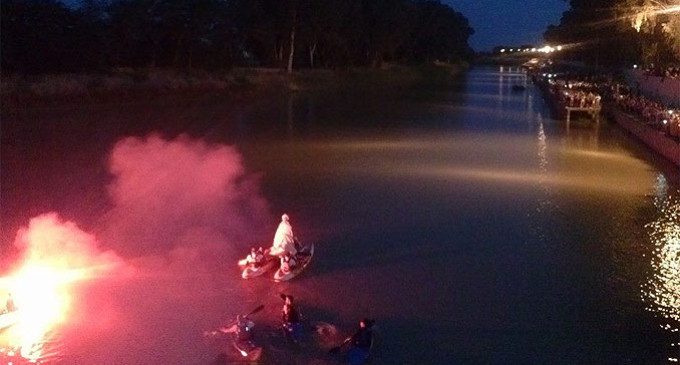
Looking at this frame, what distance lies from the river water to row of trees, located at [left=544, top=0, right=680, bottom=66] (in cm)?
428

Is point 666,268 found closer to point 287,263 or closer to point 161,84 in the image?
point 287,263

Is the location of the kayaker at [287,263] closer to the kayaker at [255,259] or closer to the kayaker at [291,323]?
the kayaker at [255,259]

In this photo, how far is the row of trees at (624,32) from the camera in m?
28.4

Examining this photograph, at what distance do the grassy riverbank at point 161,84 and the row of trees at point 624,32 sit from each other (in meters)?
20.3

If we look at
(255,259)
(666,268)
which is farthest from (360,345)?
(666,268)

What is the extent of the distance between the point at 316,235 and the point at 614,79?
167 feet

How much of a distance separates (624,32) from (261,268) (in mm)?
34213

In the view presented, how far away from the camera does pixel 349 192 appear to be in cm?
2388

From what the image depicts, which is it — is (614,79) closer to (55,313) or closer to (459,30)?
(55,313)

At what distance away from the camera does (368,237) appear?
18344 mm

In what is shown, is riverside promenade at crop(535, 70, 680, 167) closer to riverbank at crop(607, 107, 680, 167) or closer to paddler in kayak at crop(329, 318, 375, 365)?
riverbank at crop(607, 107, 680, 167)

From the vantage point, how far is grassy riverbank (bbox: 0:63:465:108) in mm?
41188

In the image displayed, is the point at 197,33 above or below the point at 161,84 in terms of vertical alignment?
above

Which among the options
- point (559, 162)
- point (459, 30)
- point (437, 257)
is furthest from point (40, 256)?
point (459, 30)
